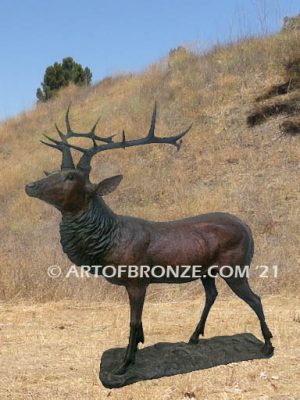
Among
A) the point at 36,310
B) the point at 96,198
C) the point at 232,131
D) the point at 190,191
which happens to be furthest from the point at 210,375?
the point at 232,131

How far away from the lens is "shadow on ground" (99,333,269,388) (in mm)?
3623

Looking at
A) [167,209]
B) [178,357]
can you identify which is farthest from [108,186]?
[167,209]

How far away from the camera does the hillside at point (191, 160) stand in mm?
6852

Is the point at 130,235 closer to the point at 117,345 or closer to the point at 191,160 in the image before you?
the point at 117,345

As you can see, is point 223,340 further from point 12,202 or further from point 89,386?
point 12,202

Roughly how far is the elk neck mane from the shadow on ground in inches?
37.7

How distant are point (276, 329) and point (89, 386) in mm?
2031

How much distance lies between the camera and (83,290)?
612 centimetres

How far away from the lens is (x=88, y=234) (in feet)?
10.8

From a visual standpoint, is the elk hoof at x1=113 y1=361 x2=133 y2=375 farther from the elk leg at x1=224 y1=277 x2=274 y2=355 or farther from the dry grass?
the elk leg at x1=224 y1=277 x2=274 y2=355

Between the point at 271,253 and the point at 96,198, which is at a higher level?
the point at 96,198

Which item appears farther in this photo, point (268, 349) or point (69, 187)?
point (268, 349)

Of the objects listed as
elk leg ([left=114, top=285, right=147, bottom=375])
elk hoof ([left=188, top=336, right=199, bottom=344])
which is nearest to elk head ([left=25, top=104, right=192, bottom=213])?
elk leg ([left=114, top=285, right=147, bottom=375])

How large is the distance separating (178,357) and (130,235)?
1224 mm
